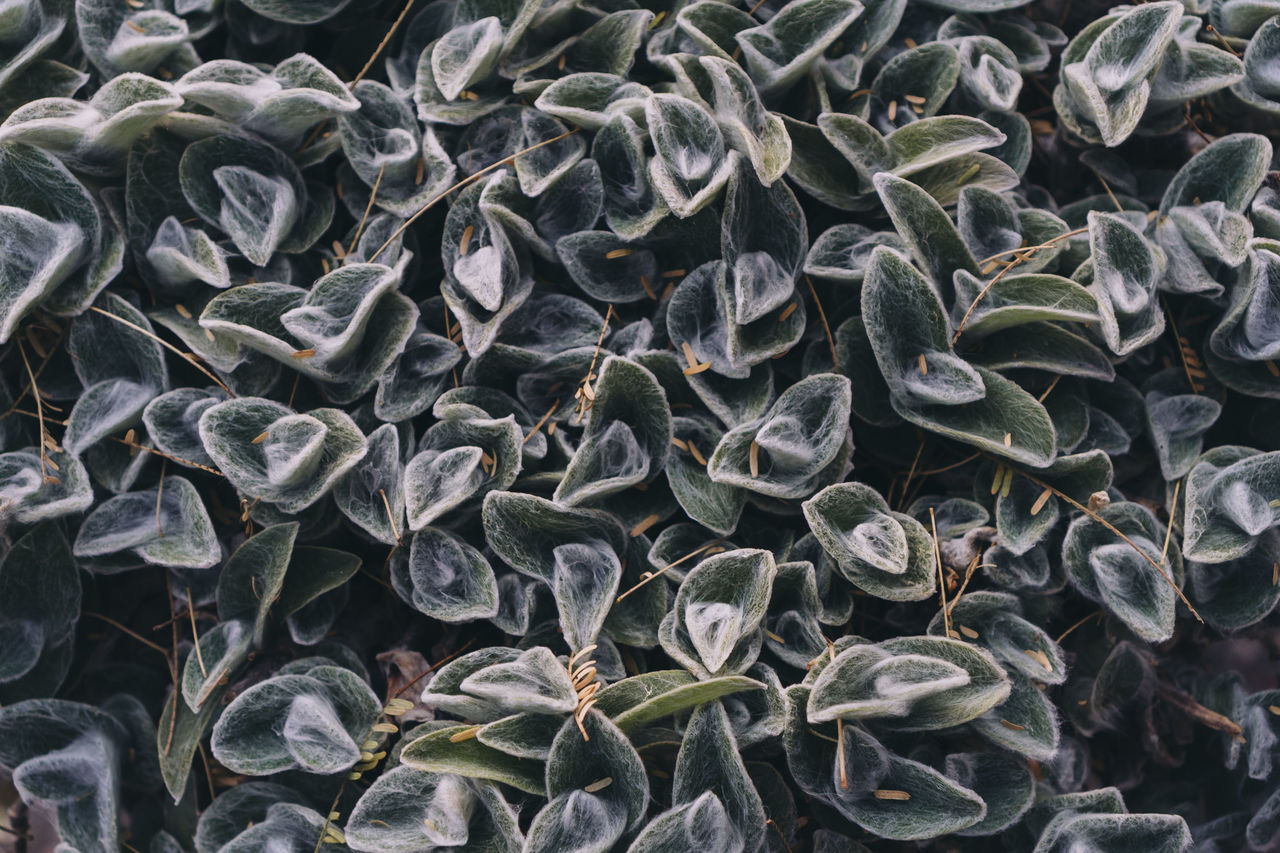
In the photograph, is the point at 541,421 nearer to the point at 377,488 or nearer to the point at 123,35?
the point at 377,488

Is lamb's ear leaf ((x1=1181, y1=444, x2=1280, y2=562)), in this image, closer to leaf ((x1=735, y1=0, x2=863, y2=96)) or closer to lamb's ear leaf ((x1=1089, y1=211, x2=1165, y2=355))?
lamb's ear leaf ((x1=1089, y1=211, x2=1165, y2=355))

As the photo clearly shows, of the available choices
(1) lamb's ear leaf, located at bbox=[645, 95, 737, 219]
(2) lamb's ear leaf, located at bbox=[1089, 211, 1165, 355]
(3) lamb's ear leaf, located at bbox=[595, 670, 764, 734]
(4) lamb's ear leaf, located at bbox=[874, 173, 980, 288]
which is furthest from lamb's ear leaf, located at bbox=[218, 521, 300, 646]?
(2) lamb's ear leaf, located at bbox=[1089, 211, 1165, 355]

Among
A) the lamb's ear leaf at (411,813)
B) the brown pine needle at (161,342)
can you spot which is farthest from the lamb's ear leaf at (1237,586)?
the brown pine needle at (161,342)

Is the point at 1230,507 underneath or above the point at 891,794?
above

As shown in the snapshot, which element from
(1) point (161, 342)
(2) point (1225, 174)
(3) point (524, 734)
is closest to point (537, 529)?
(3) point (524, 734)

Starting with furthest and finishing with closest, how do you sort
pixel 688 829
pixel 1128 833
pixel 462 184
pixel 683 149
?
pixel 462 184 < pixel 683 149 < pixel 1128 833 < pixel 688 829

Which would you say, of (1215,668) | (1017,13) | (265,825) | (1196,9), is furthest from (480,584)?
(1196,9)

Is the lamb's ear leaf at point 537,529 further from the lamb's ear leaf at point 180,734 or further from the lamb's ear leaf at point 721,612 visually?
the lamb's ear leaf at point 180,734

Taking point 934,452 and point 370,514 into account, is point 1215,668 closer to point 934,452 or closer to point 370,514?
point 934,452
